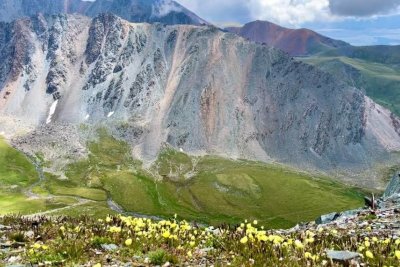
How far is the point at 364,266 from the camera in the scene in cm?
1148

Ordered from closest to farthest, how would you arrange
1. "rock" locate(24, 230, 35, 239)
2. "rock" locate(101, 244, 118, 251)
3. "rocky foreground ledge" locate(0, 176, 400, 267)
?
"rocky foreground ledge" locate(0, 176, 400, 267)
"rock" locate(101, 244, 118, 251)
"rock" locate(24, 230, 35, 239)

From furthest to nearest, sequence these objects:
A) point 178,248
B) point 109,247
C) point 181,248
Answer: point 109,247, point 181,248, point 178,248

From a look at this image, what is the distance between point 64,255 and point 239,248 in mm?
4988

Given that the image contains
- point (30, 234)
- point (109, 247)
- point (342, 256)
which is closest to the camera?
point (342, 256)

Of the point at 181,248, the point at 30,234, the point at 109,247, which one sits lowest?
the point at 30,234

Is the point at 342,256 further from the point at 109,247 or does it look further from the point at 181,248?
the point at 109,247

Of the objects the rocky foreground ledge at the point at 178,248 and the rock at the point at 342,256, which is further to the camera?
the rocky foreground ledge at the point at 178,248

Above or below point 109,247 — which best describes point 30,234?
below

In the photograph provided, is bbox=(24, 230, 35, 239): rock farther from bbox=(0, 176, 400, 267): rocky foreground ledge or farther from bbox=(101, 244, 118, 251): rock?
bbox=(101, 244, 118, 251): rock

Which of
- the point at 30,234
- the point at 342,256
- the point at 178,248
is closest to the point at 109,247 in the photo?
the point at 178,248

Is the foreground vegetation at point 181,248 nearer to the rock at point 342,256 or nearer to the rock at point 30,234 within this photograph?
the rock at point 30,234

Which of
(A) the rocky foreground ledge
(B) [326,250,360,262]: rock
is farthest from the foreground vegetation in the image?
(B) [326,250,360,262]: rock

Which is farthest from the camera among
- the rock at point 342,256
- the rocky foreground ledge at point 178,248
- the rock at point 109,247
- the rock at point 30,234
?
the rock at point 30,234

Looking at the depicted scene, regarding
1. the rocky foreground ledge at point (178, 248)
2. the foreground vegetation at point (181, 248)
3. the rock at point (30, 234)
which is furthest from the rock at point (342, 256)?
the rock at point (30, 234)
